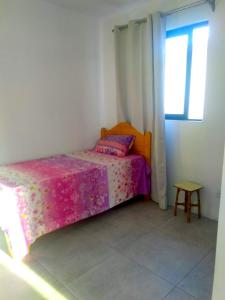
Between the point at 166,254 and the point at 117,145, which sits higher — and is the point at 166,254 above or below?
below

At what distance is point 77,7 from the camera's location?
2.96m

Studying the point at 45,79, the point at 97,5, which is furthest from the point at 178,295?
the point at 97,5

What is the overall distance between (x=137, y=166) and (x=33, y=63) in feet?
5.91

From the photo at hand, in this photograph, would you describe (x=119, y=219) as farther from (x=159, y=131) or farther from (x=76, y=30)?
(x=76, y=30)

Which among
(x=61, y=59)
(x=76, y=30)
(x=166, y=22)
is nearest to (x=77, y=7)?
(x=76, y=30)

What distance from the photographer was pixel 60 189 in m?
2.26

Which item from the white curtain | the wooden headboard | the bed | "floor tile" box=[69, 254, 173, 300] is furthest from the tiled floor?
the wooden headboard

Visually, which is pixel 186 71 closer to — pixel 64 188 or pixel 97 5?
pixel 97 5

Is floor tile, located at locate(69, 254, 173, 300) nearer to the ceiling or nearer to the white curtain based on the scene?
the white curtain

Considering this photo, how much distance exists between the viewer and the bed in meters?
1.97

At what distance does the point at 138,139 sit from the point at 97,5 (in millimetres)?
1774

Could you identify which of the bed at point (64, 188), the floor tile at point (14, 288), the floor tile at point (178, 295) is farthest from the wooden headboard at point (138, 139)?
the floor tile at point (14, 288)

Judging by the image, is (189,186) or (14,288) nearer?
(14,288)

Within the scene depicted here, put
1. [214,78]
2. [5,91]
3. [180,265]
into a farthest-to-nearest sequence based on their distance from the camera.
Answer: [5,91] → [214,78] → [180,265]
